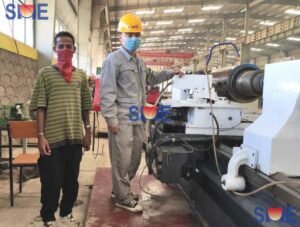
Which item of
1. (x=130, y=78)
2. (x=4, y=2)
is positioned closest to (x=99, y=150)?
(x=4, y=2)

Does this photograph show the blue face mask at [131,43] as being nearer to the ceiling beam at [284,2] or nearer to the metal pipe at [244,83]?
the metal pipe at [244,83]

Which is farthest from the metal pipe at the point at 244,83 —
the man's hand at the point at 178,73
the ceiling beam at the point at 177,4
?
the ceiling beam at the point at 177,4

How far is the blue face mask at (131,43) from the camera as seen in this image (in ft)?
7.11

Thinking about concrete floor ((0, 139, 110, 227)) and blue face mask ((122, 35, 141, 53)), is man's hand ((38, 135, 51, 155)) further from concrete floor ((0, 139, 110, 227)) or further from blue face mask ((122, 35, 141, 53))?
blue face mask ((122, 35, 141, 53))

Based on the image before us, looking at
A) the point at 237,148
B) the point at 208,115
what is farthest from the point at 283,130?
the point at 208,115

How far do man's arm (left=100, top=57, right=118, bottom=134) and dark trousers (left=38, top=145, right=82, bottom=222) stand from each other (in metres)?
0.28

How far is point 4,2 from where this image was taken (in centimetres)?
401

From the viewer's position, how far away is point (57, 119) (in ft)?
5.90

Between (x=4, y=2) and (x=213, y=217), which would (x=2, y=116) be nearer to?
(x=4, y=2)

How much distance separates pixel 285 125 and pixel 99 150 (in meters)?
3.68

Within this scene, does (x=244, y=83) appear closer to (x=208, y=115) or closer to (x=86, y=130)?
(x=208, y=115)

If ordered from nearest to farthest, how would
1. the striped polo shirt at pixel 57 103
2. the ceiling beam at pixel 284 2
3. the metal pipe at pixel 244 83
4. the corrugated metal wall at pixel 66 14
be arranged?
the metal pipe at pixel 244 83 < the striped polo shirt at pixel 57 103 < the corrugated metal wall at pixel 66 14 < the ceiling beam at pixel 284 2

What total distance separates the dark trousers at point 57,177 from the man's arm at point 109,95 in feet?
0.92

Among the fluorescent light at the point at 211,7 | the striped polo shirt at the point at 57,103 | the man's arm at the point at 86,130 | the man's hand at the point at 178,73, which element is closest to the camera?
the striped polo shirt at the point at 57,103
